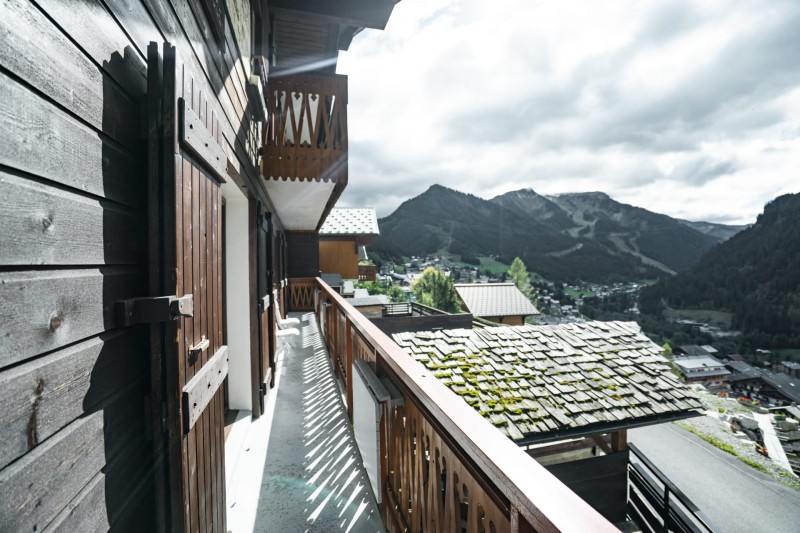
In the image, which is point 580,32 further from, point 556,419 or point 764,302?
point 764,302

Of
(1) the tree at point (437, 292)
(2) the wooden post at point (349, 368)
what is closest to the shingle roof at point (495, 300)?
(1) the tree at point (437, 292)

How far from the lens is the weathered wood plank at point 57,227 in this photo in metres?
0.69

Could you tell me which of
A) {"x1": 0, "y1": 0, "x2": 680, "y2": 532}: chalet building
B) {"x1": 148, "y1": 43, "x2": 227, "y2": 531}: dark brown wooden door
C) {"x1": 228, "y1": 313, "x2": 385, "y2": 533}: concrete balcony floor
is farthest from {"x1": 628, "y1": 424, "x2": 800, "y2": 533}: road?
{"x1": 148, "y1": 43, "x2": 227, "y2": 531}: dark brown wooden door

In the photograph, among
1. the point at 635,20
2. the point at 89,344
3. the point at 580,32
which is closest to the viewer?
the point at 89,344

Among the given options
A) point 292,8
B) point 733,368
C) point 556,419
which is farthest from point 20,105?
point 733,368

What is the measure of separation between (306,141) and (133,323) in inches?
137

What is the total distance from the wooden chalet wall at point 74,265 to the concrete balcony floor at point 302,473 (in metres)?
1.30

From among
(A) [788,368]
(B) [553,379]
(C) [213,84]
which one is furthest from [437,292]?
(A) [788,368]

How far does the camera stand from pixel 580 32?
27.8 ft

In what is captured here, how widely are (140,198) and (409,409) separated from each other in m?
1.45

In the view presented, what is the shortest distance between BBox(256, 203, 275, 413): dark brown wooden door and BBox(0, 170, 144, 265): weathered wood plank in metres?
2.88

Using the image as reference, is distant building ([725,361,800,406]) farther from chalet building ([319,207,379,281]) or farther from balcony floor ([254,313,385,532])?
balcony floor ([254,313,385,532])

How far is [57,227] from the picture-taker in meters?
0.83

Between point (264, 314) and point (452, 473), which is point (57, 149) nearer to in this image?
point (452, 473)
